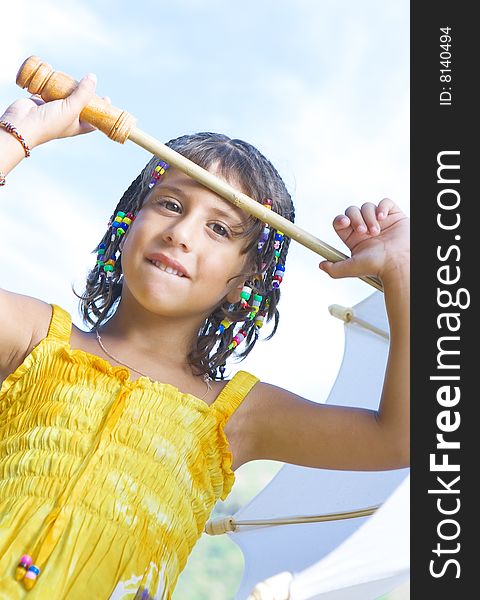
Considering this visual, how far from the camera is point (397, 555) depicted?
34.0 inches

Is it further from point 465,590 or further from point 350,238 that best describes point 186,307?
point 465,590

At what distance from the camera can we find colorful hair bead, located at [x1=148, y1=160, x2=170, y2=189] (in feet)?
4.29

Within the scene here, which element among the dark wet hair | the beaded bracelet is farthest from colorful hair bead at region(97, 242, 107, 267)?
the beaded bracelet

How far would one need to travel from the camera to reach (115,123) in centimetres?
111

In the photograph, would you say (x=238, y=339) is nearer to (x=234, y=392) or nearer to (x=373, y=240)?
(x=234, y=392)

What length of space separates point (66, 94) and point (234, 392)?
1.56 feet

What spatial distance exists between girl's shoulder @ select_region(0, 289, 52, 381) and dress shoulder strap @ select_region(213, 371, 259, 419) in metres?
0.27

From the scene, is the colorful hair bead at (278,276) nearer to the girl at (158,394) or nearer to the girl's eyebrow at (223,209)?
the girl at (158,394)

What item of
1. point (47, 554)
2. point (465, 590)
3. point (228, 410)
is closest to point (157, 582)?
point (47, 554)

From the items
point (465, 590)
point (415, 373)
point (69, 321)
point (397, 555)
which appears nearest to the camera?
point (397, 555)

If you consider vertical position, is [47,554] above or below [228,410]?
below

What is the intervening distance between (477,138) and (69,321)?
0.61 m

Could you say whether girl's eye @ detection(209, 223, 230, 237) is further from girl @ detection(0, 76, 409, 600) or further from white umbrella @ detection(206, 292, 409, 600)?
white umbrella @ detection(206, 292, 409, 600)

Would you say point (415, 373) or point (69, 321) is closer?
point (415, 373)
